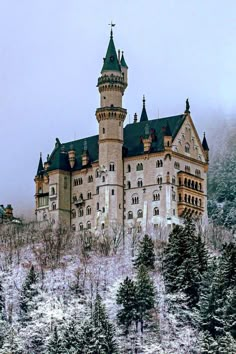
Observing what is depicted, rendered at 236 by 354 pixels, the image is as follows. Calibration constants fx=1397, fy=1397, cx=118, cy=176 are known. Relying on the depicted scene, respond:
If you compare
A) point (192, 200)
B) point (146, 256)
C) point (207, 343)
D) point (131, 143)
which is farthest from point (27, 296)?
point (131, 143)

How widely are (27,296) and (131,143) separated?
142 feet

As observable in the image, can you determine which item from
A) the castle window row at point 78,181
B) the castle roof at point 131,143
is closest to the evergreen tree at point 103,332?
the castle roof at point 131,143

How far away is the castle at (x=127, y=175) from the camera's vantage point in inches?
5561

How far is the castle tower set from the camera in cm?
14275

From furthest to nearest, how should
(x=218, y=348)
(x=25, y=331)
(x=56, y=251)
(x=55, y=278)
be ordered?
(x=56, y=251) → (x=55, y=278) → (x=25, y=331) → (x=218, y=348)

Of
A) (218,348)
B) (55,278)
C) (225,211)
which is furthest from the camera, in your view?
(225,211)

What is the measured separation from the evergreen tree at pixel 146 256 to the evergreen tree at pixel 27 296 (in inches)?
376

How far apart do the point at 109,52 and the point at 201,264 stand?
44.2 m

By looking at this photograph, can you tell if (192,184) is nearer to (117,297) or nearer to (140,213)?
(140,213)

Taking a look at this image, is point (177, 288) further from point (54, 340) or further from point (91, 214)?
point (91, 214)

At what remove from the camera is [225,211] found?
539ft

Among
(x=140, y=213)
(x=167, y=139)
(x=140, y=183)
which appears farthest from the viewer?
(x=140, y=183)

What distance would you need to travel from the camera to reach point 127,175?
14375cm

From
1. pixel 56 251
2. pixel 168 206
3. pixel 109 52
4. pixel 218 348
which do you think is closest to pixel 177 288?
pixel 218 348
